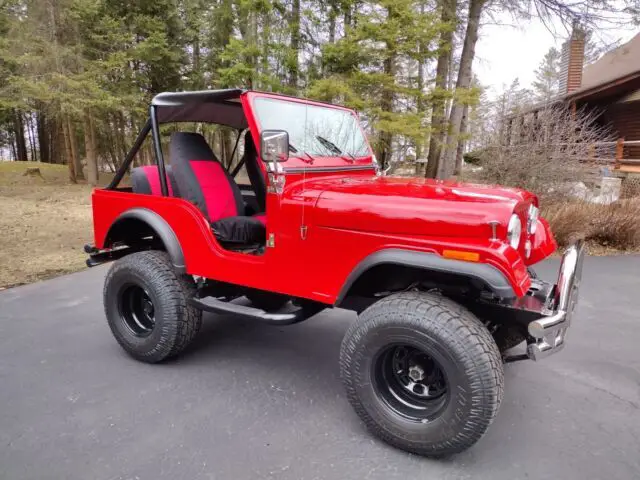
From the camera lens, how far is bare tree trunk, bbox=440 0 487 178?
34.9ft

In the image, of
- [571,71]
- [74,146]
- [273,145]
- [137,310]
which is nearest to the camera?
[273,145]

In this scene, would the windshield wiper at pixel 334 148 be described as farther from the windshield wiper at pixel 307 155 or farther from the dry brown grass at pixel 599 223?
the dry brown grass at pixel 599 223

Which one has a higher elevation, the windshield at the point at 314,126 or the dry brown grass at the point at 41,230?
the windshield at the point at 314,126

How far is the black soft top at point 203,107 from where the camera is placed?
2911 mm

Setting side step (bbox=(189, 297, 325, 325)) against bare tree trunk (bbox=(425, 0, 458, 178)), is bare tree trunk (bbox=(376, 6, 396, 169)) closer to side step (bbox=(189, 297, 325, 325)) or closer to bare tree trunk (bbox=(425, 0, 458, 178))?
bare tree trunk (bbox=(425, 0, 458, 178))

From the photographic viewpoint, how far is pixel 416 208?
7.21 ft

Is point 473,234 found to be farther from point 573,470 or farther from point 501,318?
point 573,470

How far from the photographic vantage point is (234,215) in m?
3.38

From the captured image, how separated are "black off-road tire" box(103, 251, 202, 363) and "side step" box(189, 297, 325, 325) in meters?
0.13

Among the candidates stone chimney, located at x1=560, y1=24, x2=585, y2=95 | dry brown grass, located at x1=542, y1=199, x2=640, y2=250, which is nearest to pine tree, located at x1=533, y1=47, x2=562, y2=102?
stone chimney, located at x1=560, y1=24, x2=585, y2=95

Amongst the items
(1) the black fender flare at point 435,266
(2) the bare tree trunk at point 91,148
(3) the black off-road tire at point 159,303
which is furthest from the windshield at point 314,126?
(2) the bare tree trunk at point 91,148

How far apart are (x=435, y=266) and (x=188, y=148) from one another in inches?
82.9

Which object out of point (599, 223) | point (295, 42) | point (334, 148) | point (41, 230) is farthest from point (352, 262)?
point (295, 42)

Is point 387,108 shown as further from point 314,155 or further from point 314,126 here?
point 314,155
